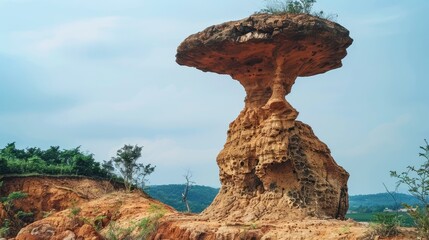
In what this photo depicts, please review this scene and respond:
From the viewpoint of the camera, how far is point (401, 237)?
395 inches

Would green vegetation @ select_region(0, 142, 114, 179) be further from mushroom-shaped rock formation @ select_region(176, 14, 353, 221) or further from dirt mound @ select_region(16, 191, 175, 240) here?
mushroom-shaped rock formation @ select_region(176, 14, 353, 221)

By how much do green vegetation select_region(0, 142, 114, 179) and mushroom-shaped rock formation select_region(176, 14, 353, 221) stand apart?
1319 centimetres

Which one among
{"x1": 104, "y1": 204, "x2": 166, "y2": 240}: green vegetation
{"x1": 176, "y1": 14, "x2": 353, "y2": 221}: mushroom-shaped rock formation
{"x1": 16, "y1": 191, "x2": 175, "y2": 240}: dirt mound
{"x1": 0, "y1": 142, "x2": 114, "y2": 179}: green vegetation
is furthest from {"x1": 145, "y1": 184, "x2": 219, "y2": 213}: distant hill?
{"x1": 176, "y1": 14, "x2": 353, "y2": 221}: mushroom-shaped rock formation

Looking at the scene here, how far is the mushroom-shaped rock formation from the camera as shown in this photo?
14.6 m

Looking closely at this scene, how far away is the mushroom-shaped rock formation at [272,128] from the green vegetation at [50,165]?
13.2m

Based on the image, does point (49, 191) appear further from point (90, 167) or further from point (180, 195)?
point (180, 195)

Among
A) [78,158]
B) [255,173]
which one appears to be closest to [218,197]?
[255,173]

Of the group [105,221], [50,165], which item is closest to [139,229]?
[105,221]

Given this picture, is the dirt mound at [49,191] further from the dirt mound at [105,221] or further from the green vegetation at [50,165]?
the dirt mound at [105,221]

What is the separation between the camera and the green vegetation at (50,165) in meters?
26.5

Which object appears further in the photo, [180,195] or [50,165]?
[180,195]

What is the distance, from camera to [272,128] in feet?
49.2

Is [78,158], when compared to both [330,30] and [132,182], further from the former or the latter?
[330,30]

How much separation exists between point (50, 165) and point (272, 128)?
17.1m
